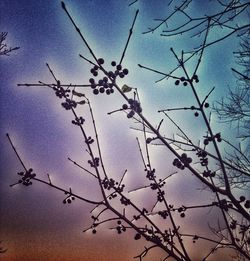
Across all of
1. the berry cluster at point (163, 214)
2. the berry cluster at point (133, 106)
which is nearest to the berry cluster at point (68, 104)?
the berry cluster at point (133, 106)

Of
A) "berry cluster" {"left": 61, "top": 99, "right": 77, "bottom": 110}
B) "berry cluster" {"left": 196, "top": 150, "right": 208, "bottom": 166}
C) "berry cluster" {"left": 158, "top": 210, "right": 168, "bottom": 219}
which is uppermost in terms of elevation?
"berry cluster" {"left": 61, "top": 99, "right": 77, "bottom": 110}

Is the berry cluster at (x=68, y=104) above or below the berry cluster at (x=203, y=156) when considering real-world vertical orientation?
above

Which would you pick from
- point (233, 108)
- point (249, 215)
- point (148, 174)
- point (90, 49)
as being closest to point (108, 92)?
point (90, 49)

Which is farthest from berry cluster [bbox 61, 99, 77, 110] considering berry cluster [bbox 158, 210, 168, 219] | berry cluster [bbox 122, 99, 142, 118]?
berry cluster [bbox 158, 210, 168, 219]

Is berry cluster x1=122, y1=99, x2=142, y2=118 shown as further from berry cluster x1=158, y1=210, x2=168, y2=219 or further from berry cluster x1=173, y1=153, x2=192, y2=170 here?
berry cluster x1=158, y1=210, x2=168, y2=219

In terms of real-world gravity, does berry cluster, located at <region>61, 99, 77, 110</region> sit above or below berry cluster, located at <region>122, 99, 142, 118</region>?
above

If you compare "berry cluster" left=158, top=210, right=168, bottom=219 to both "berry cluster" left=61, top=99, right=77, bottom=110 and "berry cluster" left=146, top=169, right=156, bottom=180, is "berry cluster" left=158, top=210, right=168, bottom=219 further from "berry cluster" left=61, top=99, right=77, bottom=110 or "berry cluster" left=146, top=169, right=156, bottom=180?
"berry cluster" left=61, top=99, right=77, bottom=110

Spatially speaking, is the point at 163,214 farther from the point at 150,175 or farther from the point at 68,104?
the point at 68,104

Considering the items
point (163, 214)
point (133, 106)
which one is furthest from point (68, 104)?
point (163, 214)

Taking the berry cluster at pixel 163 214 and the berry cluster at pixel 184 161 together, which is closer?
the berry cluster at pixel 184 161

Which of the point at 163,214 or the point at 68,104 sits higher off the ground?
the point at 68,104

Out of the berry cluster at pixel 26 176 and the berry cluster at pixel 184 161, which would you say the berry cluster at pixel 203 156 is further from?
the berry cluster at pixel 26 176

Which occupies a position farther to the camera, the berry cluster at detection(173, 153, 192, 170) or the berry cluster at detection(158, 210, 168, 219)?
the berry cluster at detection(158, 210, 168, 219)

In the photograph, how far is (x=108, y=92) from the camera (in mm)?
2693
